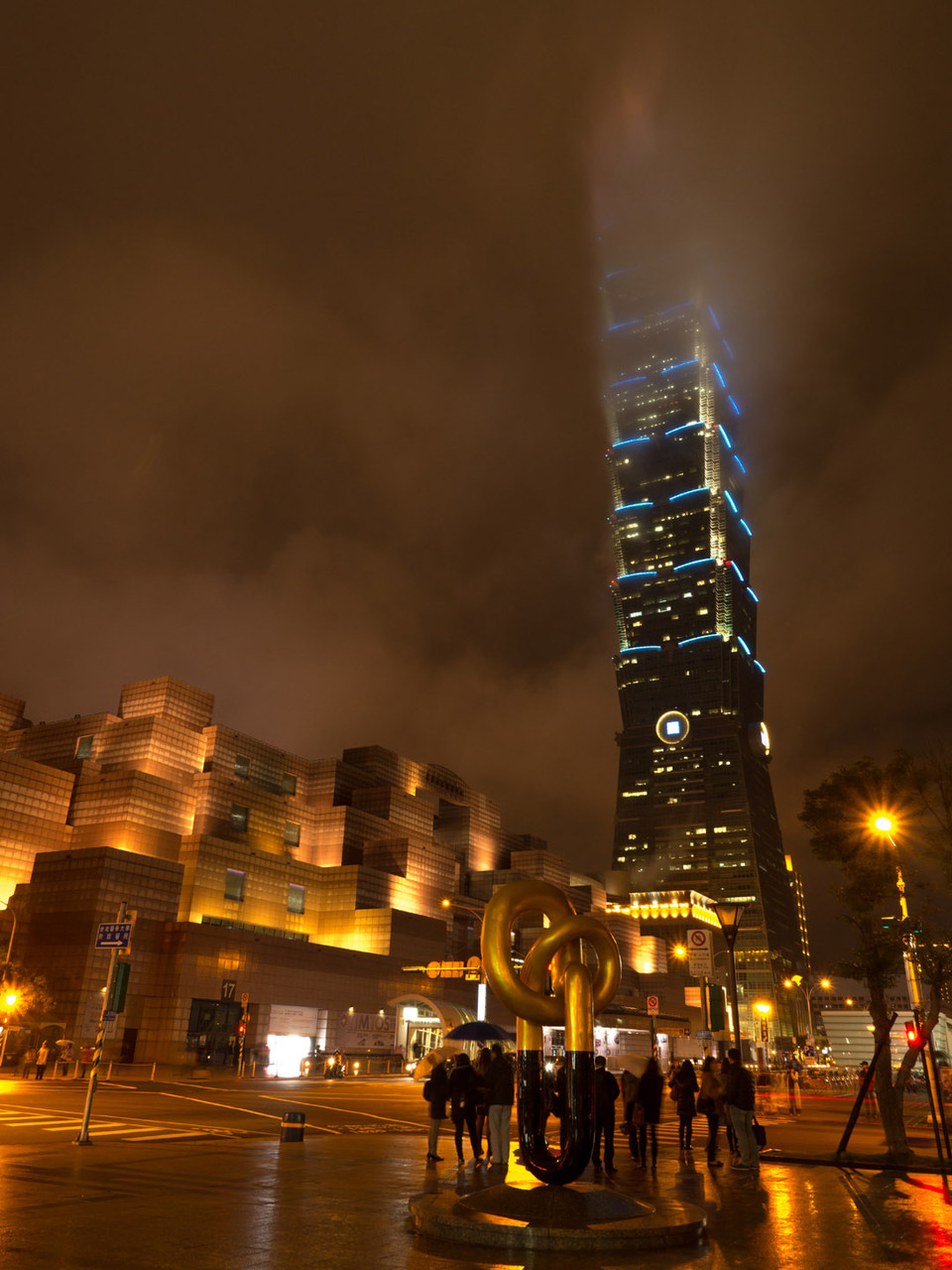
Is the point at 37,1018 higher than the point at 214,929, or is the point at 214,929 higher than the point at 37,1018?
the point at 214,929

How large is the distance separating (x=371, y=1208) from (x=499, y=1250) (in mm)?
3075

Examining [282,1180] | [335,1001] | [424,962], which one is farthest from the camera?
[424,962]

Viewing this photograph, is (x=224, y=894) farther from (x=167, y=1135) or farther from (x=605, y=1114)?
(x=605, y=1114)

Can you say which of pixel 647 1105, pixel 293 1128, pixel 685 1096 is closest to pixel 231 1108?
pixel 293 1128

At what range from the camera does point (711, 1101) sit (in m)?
20.3

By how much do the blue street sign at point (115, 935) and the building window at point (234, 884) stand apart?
217ft

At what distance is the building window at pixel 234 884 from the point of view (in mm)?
82875

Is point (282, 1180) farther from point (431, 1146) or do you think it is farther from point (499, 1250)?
point (499, 1250)

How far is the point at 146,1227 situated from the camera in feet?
34.9

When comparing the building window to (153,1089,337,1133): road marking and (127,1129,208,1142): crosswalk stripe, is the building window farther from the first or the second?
(127,1129,208,1142): crosswalk stripe

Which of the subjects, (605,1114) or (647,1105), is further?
(647,1105)

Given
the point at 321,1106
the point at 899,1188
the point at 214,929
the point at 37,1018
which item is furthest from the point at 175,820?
the point at 899,1188

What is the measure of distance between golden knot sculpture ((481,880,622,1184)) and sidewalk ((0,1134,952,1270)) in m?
1.95

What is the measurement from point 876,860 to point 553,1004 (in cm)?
1475
